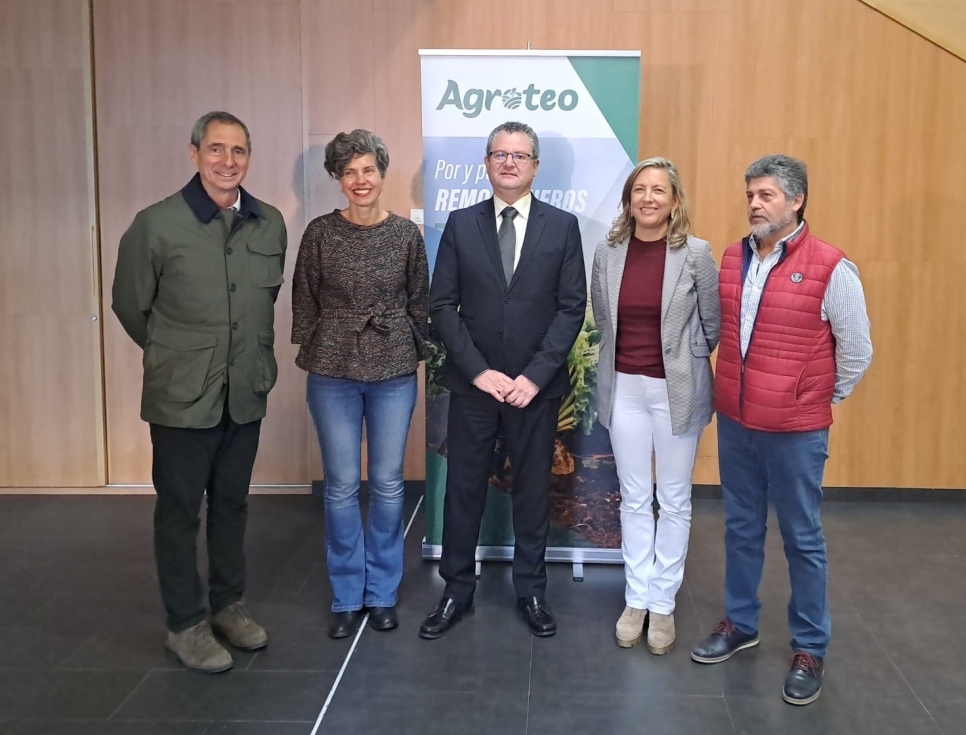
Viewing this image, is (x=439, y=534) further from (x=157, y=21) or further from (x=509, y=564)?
(x=157, y=21)

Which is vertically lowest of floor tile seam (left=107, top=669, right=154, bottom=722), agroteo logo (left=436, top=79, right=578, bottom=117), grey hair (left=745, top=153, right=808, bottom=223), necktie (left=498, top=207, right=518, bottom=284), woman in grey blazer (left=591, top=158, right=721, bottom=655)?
floor tile seam (left=107, top=669, right=154, bottom=722)

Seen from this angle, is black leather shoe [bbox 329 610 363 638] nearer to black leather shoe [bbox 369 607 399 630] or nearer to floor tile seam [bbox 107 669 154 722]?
black leather shoe [bbox 369 607 399 630]

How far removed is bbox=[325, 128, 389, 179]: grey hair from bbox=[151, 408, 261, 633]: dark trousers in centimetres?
95

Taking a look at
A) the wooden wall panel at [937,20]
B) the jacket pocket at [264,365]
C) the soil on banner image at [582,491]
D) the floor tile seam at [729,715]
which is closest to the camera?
the floor tile seam at [729,715]

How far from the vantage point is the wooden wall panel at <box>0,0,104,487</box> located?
15.7ft

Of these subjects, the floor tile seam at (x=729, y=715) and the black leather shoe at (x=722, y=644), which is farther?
the black leather shoe at (x=722, y=644)

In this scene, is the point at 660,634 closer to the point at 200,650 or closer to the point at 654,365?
the point at 654,365

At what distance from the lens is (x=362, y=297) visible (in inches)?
121

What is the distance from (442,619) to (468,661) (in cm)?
25

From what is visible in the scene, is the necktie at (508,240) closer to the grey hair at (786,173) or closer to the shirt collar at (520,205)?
the shirt collar at (520,205)

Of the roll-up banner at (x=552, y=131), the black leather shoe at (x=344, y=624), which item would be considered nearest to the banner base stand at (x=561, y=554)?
the roll-up banner at (x=552, y=131)

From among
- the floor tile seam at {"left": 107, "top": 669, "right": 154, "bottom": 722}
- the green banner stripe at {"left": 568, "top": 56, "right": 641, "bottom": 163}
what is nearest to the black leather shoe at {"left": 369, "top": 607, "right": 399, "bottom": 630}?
the floor tile seam at {"left": 107, "top": 669, "right": 154, "bottom": 722}

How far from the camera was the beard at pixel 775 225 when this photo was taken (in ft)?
8.86

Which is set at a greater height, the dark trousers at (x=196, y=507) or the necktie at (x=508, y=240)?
the necktie at (x=508, y=240)
